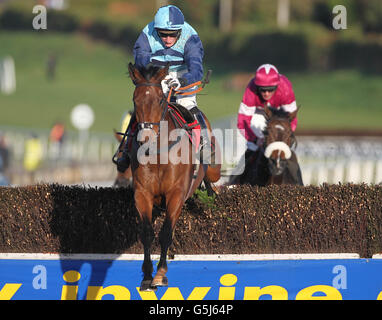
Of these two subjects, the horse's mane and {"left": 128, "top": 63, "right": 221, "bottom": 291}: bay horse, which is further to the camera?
the horse's mane

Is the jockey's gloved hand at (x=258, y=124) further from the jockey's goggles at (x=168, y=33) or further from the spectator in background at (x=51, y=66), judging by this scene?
the spectator in background at (x=51, y=66)

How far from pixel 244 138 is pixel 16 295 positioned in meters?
3.68

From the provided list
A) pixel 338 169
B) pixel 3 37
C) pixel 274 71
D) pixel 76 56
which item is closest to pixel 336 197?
pixel 274 71

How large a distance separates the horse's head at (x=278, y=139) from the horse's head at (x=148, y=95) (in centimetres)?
279

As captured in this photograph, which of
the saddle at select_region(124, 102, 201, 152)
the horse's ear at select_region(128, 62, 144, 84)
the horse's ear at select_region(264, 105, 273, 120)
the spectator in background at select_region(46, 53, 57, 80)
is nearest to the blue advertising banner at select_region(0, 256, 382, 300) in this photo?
the saddle at select_region(124, 102, 201, 152)

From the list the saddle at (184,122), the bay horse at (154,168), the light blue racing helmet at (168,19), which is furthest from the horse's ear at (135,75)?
the light blue racing helmet at (168,19)

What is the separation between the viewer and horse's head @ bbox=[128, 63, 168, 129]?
5977mm

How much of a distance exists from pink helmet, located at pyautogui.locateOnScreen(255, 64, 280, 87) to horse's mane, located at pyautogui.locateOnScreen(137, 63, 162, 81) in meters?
3.12

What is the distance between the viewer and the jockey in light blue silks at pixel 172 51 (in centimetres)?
675

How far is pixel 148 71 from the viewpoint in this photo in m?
6.14

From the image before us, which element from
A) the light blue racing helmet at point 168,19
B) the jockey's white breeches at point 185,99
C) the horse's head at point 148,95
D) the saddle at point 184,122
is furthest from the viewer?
the jockey's white breeches at point 185,99

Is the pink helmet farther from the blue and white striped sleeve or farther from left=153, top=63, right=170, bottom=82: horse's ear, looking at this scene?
left=153, top=63, right=170, bottom=82: horse's ear

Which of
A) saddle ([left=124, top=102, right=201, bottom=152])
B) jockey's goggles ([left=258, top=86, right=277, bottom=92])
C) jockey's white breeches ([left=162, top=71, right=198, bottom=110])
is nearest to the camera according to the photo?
saddle ([left=124, top=102, right=201, bottom=152])
